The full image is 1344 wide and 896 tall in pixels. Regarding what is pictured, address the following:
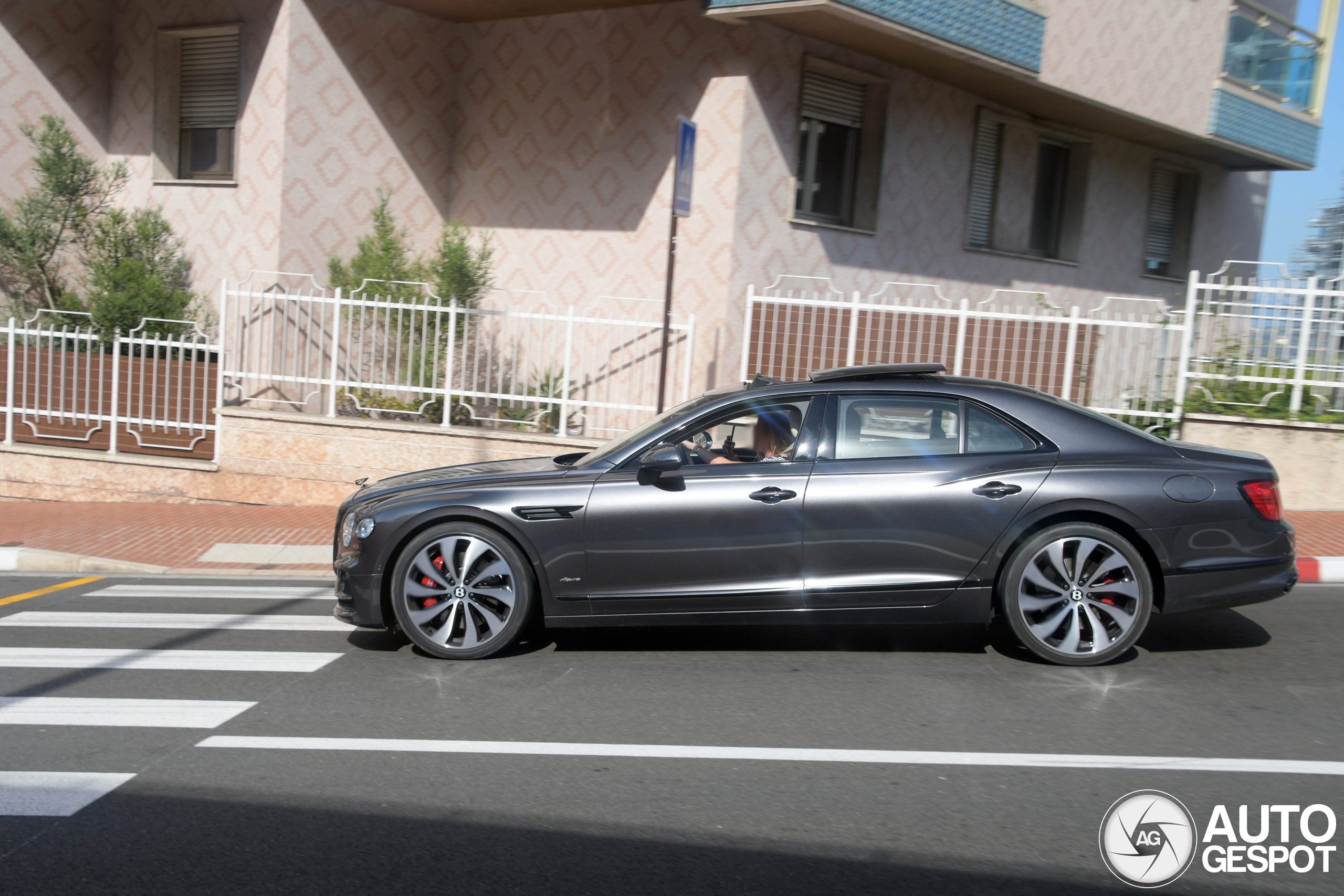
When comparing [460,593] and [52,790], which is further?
[460,593]

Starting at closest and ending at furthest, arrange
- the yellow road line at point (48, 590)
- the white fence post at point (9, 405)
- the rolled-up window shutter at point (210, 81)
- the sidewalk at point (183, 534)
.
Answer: the yellow road line at point (48, 590), the sidewalk at point (183, 534), the white fence post at point (9, 405), the rolled-up window shutter at point (210, 81)

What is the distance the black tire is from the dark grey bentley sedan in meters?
0.01

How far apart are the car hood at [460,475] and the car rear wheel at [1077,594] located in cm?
249

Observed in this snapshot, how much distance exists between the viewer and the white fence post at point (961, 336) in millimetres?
11648

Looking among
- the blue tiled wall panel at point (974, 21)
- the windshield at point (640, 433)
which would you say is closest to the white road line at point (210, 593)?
the windshield at point (640, 433)

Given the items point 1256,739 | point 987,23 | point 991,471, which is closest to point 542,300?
point 987,23

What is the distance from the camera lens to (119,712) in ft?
17.0

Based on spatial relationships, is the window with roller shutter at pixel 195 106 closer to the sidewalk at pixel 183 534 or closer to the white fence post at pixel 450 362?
the white fence post at pixel 450 362

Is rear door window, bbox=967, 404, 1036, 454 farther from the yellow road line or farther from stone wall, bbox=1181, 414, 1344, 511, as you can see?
the yellow road line

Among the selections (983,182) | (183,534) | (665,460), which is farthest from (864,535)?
(983,182)

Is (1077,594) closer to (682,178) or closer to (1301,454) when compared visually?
→ (682,178)

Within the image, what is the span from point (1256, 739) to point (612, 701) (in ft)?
9.24

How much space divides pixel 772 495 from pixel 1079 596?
5.44 feet

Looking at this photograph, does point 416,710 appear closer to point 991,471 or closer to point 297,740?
Answer: point 297,740
